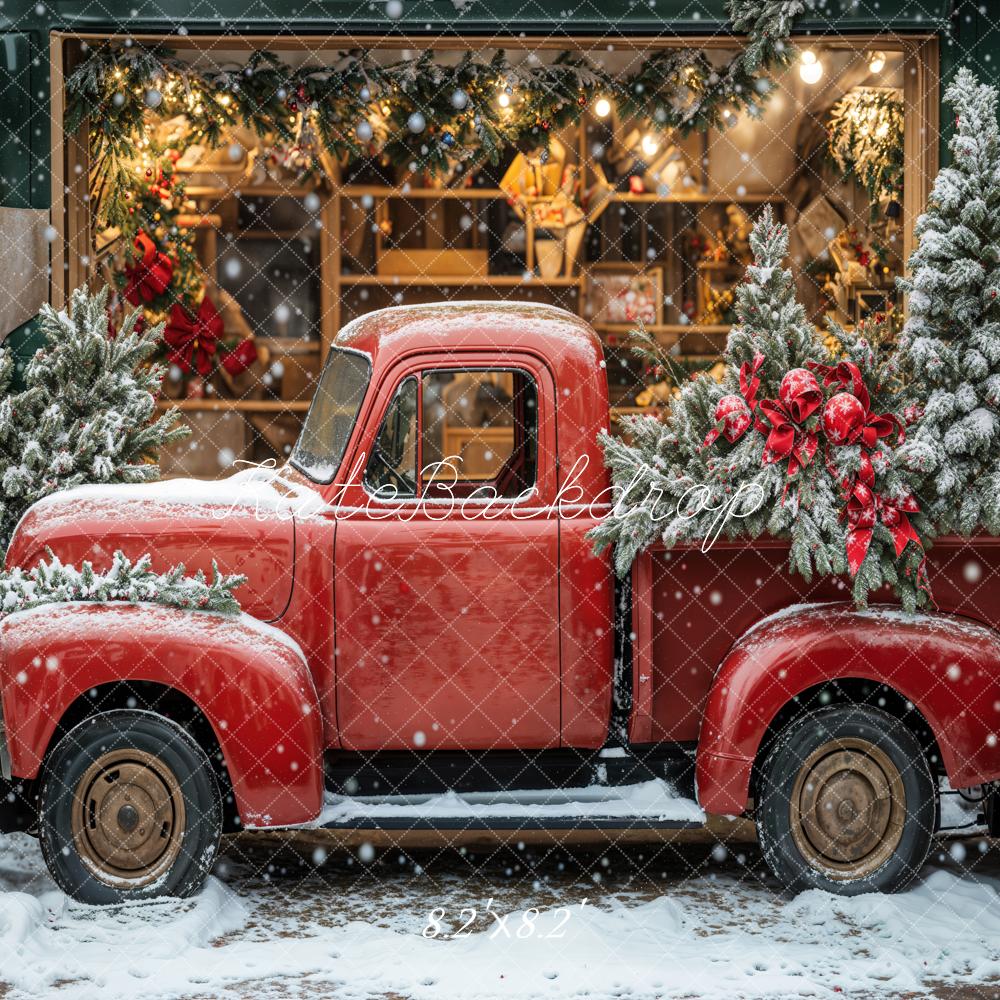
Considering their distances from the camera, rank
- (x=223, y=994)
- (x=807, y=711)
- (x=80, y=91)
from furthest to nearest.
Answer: (x=80, y=91) < (x=807, y=711) < (x=223, y=994)

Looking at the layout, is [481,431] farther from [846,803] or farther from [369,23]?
[369,23]

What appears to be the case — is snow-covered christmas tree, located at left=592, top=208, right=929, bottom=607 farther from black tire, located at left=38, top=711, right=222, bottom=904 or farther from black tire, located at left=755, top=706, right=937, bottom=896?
black tire, located at left=38, top=711, right=222, bottom=904

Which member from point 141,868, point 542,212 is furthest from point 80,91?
point 141,868

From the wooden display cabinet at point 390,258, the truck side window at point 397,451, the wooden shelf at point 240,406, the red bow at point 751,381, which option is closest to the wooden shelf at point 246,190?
the wooden display cabinet at point 390,258

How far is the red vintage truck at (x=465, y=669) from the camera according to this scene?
16.9ft

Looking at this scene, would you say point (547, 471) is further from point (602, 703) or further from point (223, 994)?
point (223, 994)

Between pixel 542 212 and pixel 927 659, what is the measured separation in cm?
455

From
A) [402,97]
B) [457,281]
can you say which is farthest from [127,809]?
[457,281]

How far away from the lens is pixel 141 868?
521 cm

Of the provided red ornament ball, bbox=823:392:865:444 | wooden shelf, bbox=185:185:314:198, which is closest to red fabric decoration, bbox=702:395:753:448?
red ornament ball, bbox=823:392:865:444

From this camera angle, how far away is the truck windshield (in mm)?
5551

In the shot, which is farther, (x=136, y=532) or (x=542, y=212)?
(x=542, y=212)

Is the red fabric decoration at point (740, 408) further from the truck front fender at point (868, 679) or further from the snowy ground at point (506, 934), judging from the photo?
the snowy ground at point (506, 934)

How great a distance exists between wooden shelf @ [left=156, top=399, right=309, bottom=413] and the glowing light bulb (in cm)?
338
